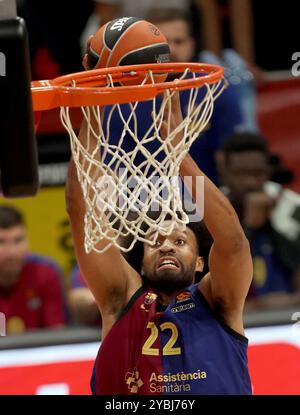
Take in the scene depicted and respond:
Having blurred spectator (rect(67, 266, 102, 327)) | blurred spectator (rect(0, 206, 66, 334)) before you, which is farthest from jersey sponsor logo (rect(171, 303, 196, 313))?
blurred spectator (rect(0, 206, 66, 334))

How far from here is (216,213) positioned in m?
3.18

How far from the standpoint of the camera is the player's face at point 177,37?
4.79m

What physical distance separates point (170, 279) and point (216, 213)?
0.30 metres

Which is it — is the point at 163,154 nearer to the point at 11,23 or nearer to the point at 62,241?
the point at 11,23

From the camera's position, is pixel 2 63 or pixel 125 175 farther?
pixel 125 175

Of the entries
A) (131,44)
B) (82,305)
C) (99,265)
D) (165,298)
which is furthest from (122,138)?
(82,305)

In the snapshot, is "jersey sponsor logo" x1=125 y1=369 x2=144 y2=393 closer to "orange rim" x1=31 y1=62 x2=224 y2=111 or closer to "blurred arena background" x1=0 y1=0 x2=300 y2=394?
"orange rim" x1=31 y1=62 x2=224 y2=111

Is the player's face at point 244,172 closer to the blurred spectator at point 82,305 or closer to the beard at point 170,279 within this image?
the blurred spectator at point 82,305

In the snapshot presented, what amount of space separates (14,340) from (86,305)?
1.26 feet

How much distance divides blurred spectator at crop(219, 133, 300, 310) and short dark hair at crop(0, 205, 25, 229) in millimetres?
982

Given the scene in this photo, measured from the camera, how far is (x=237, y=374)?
3.28m

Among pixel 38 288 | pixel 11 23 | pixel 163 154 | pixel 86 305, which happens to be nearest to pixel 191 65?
pixel 163 154

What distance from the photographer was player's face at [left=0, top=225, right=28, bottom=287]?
4.94 meters

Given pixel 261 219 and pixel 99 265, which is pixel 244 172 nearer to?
pixel 261 219
